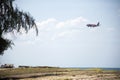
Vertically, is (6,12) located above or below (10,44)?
above

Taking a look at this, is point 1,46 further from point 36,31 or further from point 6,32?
point 36,31

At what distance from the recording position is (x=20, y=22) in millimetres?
26031

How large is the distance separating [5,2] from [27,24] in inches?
142

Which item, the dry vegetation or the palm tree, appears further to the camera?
the palm tree

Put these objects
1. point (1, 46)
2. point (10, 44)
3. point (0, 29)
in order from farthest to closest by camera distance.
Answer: point (10, 44), point (1, 46), point (0, 29)

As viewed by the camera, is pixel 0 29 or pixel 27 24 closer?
pixel 0 29

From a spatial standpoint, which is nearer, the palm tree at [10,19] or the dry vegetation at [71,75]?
the dry vegetation at [71,75]

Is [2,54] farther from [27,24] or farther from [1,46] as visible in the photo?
[27,24]

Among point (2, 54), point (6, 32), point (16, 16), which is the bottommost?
point (2, 54)

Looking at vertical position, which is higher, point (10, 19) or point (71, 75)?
point (10, 19)

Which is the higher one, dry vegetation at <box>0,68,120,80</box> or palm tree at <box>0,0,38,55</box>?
palm tree at <box>0,0,38,55</box>

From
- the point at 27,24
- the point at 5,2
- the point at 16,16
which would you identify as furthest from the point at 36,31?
the point at 5,2

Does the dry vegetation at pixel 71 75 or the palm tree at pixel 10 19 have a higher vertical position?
the palm tree at pixel 10 19

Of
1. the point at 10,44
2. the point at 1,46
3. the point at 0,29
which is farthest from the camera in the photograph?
the point at 10,44
